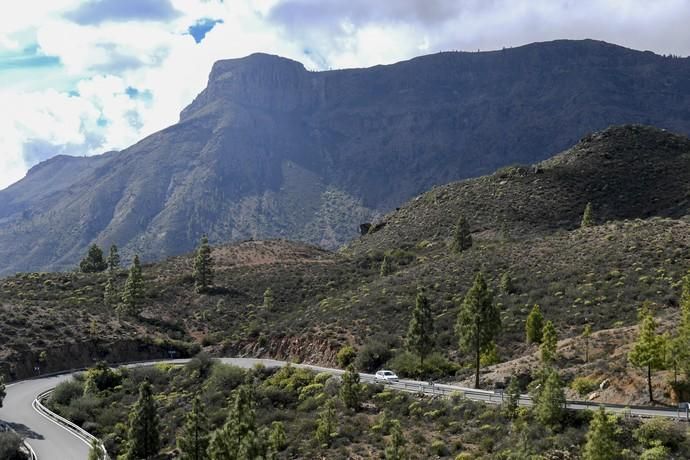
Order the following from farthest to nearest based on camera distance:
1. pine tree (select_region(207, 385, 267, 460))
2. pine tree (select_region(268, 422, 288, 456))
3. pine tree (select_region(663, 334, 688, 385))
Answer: pine tree (select_region(268, 422, 288, 456)) < pine tree (select_region(663, 334, 688, 385)) < pine tree (select_region(207, 385, 267, 460))

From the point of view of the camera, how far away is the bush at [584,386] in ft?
112

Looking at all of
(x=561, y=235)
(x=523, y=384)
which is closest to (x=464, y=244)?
(x=561, y=235)

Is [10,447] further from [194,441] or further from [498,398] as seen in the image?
[498,398]

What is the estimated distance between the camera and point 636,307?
4731 cm

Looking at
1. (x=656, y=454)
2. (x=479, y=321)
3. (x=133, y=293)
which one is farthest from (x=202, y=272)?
(x=656, y=454)

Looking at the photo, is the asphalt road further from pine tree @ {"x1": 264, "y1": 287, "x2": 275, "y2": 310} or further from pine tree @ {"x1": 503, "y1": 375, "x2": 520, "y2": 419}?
pine tree @ {"x1": 264, "y1": 287, "x2": 275, "y2": 310}

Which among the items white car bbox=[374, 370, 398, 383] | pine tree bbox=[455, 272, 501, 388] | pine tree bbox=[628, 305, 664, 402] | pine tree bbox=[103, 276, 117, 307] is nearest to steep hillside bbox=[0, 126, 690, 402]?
pine tree bbox=[103, 276, 117, 307]

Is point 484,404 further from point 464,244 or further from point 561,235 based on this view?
point 464,244

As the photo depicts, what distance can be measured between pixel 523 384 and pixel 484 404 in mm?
5285

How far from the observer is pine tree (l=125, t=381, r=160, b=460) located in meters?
37.0

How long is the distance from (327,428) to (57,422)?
20350 millimetres

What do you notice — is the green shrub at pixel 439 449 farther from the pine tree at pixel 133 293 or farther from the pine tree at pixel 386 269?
the pine tree at pixel 133 293

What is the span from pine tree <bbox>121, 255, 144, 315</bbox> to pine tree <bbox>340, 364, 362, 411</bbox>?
1612 inches

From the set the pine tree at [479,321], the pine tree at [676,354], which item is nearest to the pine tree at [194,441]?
the pine tree at [479,321]
